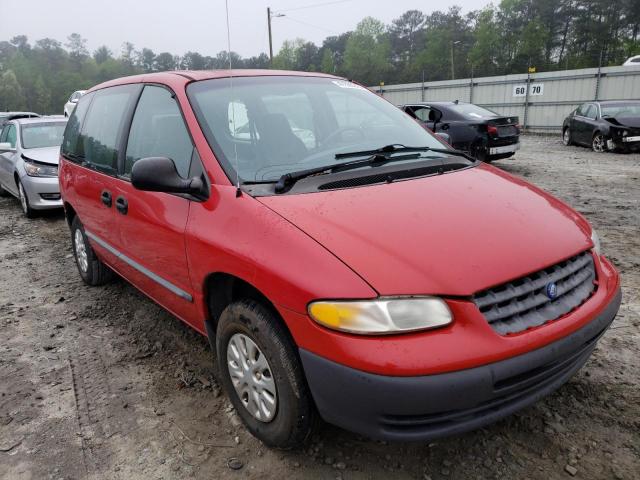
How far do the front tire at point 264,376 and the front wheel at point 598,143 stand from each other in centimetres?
1363

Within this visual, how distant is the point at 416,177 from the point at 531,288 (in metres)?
0.88

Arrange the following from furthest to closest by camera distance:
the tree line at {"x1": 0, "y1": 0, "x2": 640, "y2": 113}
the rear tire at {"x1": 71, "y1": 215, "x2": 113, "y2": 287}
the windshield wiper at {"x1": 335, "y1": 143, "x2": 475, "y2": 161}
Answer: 1. the tree line at {"x1": 0, "y1": 0, "x2": 640, "y2": 113}
2. the rear tire at {"x1": 71, "y1": 215, "x2": 113, "y2": 287}
3. the windshield wiper at {"x1": 335, "y1": 143, "x2": 475, "y2": 161}

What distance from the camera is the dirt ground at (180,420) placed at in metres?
2.27

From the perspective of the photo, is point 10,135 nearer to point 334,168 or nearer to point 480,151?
point 334,168

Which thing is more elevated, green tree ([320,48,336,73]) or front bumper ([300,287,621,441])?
green tree ([320,48,336,73])

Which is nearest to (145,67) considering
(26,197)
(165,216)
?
(26,197)

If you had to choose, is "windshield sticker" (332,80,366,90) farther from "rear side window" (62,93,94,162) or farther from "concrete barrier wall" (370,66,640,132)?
"concrete barrier wall" (370,66,640,132)

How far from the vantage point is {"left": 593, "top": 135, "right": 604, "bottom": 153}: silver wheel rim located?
13.3 m

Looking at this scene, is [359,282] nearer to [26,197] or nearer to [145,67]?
[26,197]

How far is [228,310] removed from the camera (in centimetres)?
237

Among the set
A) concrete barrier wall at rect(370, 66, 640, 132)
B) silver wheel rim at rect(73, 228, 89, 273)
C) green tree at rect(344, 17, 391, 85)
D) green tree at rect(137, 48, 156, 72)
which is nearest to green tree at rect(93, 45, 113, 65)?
green tree at rect(137, 48, 156, 72)

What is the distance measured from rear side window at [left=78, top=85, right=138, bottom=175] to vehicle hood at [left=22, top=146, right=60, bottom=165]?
396 centimetres

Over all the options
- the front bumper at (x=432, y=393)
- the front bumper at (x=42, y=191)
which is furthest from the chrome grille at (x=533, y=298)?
the front bumper at (x=42, y=191)

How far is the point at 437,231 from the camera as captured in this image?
2.09 meters
